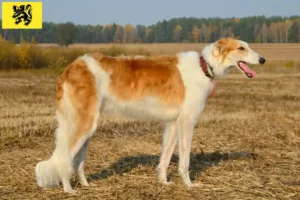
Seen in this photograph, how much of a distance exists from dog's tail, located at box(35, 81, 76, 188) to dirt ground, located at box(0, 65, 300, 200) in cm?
18

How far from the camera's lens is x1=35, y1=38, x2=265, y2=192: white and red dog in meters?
6.61

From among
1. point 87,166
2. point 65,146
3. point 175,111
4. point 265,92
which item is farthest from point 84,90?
point 265,92

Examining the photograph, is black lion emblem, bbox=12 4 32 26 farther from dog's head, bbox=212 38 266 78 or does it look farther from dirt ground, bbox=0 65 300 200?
dog's head, bbox=212 38 266 78

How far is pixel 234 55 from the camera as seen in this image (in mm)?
7273

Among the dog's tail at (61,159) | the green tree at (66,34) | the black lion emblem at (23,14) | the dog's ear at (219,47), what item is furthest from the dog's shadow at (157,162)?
the green tree at (66,34)

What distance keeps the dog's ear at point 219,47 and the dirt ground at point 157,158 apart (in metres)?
1.95

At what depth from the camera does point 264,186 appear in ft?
22.4

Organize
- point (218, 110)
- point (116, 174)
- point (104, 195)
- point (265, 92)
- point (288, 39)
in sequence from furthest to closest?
point (288, 39) < point (265, 92) < point (218, 110) < point (116, 174) < point (104, 195)

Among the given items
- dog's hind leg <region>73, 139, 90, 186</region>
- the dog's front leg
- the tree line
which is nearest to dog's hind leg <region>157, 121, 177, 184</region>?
the dog's front leg

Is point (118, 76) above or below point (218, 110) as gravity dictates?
above

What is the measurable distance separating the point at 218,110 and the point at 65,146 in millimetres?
10977

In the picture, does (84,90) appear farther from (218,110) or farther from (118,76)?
(218,110)

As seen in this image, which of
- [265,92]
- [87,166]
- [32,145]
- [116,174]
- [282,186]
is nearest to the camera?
[282,186]

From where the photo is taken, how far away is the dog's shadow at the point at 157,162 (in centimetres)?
778
